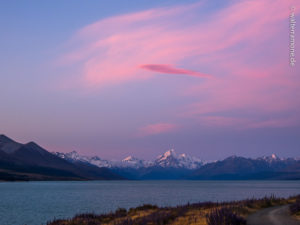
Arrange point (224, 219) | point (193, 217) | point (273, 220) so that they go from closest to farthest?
1. point (224, 219)
2. point (273, 220)
3. point (193, 217)

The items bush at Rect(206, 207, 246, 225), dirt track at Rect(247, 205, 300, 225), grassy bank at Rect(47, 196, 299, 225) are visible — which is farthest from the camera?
dirt track at Rect(247, 205, 300, 225)

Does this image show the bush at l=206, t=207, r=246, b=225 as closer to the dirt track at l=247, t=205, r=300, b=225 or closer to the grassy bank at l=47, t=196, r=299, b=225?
the grassy bank at l=47, t=196, r=299, b=225

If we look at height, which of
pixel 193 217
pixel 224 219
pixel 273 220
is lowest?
pixel 193 217

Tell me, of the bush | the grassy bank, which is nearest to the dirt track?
the grassy bank

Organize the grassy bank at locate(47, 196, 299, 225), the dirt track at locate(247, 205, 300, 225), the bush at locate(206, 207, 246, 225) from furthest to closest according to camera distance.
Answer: the dirt track at locate(247, 205, 300, 225) → the grassy bank at locate(47, 196, 299, 225) → the bush at locate(206, 207, 246, 225)

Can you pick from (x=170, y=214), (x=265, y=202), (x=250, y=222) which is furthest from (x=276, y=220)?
(x=265, y=202)

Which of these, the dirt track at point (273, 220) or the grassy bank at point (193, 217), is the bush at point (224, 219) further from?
the dirt track at point (273, 220)

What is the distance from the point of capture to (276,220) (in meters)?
27.0

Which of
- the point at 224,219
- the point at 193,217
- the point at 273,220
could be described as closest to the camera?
the point at 224,219

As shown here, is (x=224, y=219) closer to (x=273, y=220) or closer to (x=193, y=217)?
(x=273, y=220)

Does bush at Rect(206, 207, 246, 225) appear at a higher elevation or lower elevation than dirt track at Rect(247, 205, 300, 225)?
higher

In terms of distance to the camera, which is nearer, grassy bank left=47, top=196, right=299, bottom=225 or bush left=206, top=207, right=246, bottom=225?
bush left=206, top=207, right=246, bottom=225

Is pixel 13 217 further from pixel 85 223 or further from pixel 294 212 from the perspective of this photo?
pixel 294 212

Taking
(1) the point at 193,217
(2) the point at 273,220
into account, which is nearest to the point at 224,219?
(2) the point at 273,220
